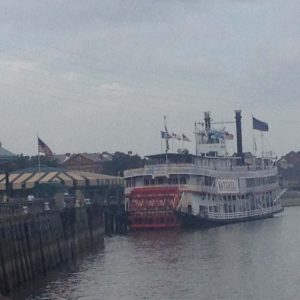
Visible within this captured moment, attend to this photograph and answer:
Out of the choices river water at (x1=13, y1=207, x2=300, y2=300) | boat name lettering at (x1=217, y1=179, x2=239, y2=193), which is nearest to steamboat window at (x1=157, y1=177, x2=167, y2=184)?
boat name lettering at (x1=217, y1=179, x2=239, y2=193)

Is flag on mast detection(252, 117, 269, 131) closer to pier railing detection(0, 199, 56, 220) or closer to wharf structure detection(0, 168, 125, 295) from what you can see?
wharf structure detection(0, 168, 125, 295)

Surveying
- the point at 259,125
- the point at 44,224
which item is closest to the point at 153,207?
the point at 259,125

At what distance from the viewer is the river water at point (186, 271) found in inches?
1672

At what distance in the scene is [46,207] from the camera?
202 ft

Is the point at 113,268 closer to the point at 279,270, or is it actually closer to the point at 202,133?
the point at 279,270

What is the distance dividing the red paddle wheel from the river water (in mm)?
8801

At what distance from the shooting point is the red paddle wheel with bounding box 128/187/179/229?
8612 centimetres

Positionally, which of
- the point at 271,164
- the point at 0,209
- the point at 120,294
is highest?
the point at 271,164

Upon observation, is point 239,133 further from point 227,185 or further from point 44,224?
point 44,224

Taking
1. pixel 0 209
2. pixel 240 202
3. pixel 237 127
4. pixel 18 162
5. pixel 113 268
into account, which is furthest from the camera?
pixel 18 162

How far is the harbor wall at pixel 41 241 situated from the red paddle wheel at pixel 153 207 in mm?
10796

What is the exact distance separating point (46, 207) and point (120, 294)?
64.5 feet

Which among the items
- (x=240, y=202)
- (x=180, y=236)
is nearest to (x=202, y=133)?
(x=240, y=202)

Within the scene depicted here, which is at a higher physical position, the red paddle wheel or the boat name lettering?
the boat name lettering
